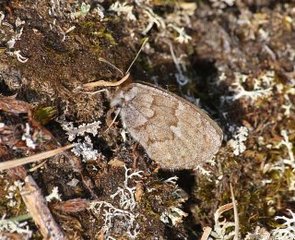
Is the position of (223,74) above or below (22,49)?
below

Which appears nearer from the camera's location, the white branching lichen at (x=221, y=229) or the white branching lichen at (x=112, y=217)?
the white branching lichen at (x=112, y=217)

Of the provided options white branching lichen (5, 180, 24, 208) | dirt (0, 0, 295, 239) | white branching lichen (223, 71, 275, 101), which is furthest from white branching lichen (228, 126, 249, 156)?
white branching lichen (5, 180, 24, 208)

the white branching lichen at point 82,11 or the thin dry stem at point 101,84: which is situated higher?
the white branching lichen at point 82,11

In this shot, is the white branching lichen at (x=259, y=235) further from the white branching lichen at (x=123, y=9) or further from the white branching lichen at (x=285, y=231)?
the white branching lichen at (x=123, y=9)

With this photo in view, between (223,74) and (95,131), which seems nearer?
(95,131)

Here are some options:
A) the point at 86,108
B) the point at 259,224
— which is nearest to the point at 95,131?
the point at 86,108

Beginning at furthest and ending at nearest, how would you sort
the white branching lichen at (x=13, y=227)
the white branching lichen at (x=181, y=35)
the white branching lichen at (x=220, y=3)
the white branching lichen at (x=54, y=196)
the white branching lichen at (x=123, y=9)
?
the white branching lichen at (x=220, y=3) → the white branching lichen at (x=181, y=35) → the white branching lichen at (x=123, y=9) → the white branching lichen at (x=54, y=196) → the white branching lichen at (x=13, y=227)

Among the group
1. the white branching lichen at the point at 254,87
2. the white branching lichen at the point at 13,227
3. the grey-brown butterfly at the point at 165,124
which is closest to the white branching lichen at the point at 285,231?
the grey-brown butterfly at the point at 165,124

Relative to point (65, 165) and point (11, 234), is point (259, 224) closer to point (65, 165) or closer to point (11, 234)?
point (65, 165)
